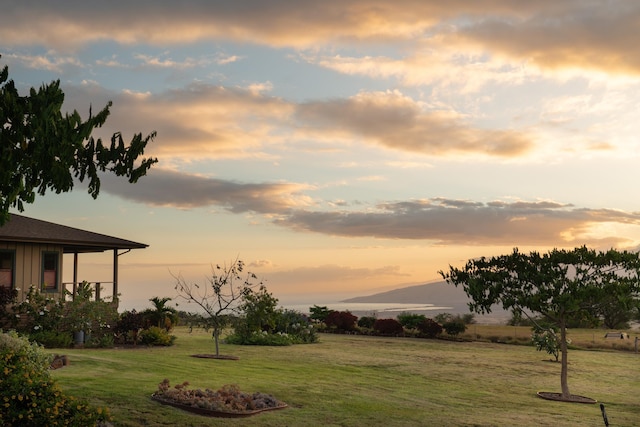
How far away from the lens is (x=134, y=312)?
29578 mm

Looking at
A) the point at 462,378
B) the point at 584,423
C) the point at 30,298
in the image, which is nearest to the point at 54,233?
the point at 30,298

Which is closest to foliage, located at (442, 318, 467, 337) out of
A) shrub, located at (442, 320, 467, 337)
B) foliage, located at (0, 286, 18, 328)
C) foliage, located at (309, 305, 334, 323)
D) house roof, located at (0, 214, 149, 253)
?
shrub, located at (442, 320, 467, 337)

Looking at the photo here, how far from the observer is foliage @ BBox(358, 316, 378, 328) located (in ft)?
146

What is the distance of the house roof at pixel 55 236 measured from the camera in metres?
27.1

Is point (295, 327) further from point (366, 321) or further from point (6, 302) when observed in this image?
point (6, 302)

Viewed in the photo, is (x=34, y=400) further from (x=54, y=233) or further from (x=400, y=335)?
(x=400, y=335)

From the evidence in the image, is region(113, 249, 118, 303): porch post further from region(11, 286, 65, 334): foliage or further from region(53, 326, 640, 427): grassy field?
region(53, 326, 640, 427): grassy field

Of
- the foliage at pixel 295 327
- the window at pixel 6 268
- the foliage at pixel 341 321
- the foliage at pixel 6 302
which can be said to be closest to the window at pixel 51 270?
the window at pixel 6 268

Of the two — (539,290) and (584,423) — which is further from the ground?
(539,290)

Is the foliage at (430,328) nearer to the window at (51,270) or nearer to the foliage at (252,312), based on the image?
the foliage at (252,312)

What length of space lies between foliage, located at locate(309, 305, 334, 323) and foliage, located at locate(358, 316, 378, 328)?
2.58m

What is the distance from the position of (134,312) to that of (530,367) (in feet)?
58.2

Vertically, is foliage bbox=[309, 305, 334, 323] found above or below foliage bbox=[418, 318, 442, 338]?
above

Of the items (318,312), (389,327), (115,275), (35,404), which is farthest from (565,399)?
(318,312)
